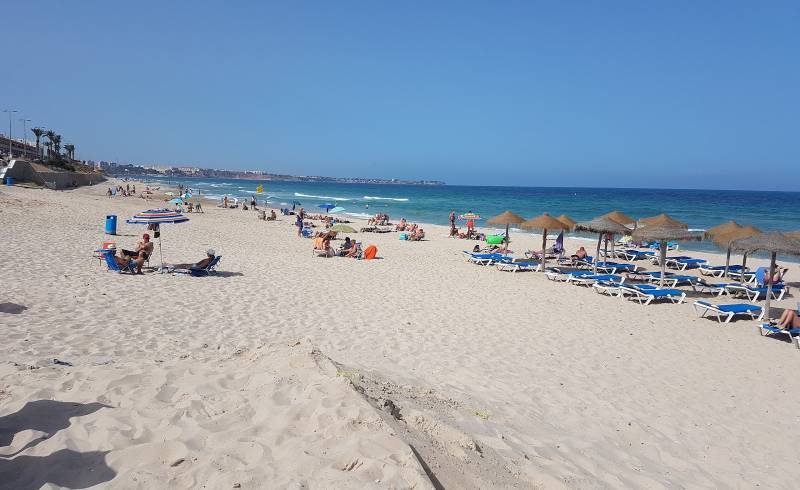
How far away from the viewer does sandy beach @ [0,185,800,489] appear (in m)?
2.99

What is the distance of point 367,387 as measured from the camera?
13.9 ft

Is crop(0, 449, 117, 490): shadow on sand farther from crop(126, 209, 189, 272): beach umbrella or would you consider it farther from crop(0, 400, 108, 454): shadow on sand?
crop(126, 209, 189, 272): beach umbrella

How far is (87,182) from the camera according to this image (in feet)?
168

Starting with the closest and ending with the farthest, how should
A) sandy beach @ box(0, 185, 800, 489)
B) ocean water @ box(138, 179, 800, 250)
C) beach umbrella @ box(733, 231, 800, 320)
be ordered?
sandy beach @ box(0, 185, 800, 489)
beach umbrella @ box(733, 231, 800, 320)
ocean water @ box(138, 179, 800, 250)

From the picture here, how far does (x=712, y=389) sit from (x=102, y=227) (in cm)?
1982

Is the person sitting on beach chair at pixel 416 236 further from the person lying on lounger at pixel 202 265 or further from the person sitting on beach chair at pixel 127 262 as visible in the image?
the person sitting on beach chair at pixel 127 262

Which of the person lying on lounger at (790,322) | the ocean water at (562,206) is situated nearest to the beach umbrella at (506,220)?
the person lying on lounger at (790,322)

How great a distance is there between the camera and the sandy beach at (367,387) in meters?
2.99

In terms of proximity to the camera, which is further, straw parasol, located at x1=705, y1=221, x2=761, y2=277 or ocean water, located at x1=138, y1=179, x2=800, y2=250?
ocean water, located at x1=138, y1=179, x2=800, y2=250

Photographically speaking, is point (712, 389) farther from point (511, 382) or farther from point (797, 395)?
point (511, 382)

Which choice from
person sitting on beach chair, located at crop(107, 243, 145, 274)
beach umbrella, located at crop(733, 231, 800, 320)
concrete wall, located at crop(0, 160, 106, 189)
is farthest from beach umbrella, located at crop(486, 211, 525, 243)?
concrete wall, located at crop(0, 160, 106, 189)

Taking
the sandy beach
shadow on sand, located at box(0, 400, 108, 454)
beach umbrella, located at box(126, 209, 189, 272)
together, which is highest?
beach umbrella, located at box(126, 209, 189, 272)

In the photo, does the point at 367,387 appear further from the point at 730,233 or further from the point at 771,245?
the point at 730,233

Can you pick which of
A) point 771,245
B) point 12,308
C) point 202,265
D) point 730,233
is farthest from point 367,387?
point 730,233
